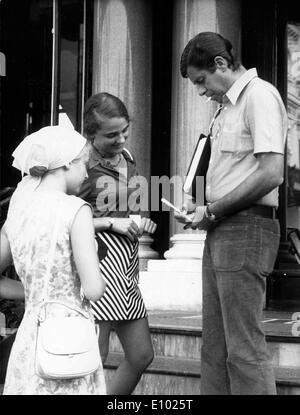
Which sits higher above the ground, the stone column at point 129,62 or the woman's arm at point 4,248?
the stone column at point 129,62

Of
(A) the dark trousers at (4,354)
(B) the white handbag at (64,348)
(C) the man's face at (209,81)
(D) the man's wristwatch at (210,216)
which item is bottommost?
(A) the dark trousers at (4,354)

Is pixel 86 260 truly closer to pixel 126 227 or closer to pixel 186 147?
pixel 126 227

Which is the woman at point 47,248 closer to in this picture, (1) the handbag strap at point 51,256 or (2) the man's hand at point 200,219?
(1) the handbag strap at point 51,256

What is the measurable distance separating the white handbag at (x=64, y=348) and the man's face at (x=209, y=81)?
4.79 ft

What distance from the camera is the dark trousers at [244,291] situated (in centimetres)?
384

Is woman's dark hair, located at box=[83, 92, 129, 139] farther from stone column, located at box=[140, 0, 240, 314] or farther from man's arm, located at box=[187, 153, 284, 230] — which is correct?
stone column, located at box=[140, 0, 240, 314]

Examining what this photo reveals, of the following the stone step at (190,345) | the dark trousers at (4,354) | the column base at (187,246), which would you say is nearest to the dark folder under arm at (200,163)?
the stone step at (190,345)

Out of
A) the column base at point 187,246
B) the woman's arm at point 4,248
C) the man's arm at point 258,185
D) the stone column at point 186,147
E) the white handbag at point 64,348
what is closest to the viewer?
the white handbag at point 64,348

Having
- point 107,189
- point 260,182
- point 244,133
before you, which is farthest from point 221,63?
point 107,189

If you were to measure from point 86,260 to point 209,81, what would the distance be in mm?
1330

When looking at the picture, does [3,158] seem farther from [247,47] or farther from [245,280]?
[245,280]

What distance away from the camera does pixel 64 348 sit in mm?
3178

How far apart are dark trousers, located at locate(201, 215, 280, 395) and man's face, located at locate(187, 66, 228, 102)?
65 cm

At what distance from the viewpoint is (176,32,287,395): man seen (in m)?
3.85
